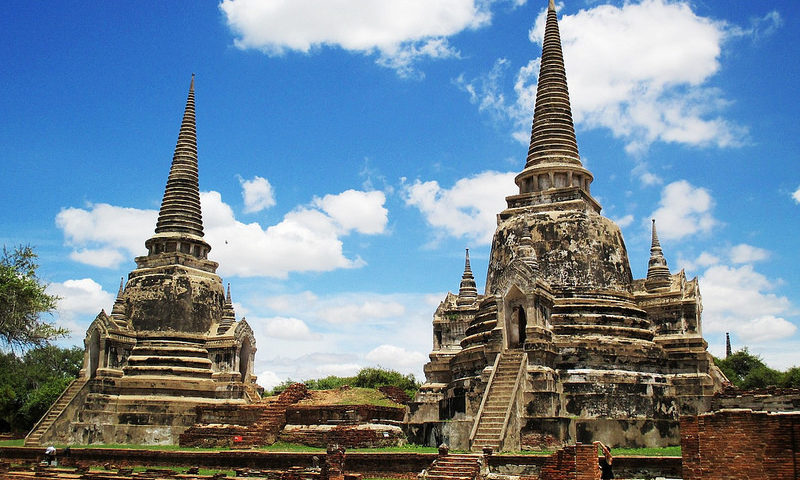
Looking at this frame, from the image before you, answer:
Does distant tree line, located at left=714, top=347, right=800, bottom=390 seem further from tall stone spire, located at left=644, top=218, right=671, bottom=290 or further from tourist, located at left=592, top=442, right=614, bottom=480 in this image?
tourist, located at left=592, top=442, right=614, bottom=480

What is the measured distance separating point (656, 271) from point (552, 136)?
24.2ft

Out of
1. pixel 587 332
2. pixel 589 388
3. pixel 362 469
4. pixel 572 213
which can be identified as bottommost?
pixel 362 469

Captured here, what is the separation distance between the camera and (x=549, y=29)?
36531 millimetres

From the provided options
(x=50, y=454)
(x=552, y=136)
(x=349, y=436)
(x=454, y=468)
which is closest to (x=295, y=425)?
(x=349, y=436)

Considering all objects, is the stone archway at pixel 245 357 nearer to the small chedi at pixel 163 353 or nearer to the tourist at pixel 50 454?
the small chedi at pixel 163 353

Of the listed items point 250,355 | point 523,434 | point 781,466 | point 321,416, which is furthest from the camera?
point 250,355

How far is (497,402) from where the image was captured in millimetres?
24344

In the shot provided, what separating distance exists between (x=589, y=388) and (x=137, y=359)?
75.6ft

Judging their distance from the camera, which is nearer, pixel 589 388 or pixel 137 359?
pixel 589 388

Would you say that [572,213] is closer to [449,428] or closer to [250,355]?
[449,428]

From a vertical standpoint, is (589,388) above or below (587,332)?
below

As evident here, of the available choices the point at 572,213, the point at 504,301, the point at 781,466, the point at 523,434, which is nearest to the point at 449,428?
the point at 523,434

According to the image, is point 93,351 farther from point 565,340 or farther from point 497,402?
point 565,340

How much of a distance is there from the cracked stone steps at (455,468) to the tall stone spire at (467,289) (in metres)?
18.0
